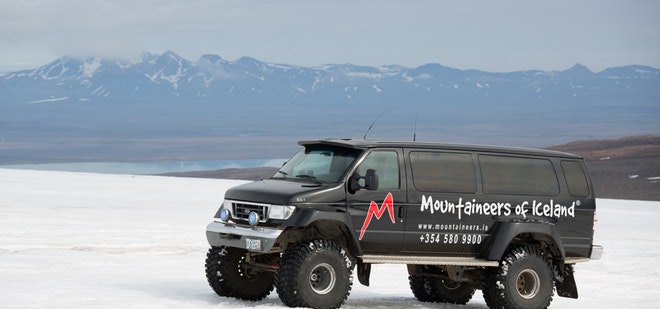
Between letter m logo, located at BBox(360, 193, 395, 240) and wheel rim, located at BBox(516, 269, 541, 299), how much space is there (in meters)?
2.16

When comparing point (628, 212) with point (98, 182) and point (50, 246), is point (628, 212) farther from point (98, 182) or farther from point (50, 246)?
point (50, 246)

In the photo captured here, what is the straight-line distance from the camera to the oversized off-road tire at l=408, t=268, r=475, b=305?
1636cm

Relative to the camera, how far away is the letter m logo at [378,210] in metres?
13.9

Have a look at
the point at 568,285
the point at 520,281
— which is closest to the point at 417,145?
the point at 520,281

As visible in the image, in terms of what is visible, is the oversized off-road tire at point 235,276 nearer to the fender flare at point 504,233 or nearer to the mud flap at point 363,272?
the mud flap at point 363,272

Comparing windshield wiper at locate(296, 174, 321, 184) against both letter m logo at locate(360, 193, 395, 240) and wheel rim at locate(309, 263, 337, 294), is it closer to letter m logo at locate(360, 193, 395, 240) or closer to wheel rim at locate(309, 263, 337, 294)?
letter m logo at locate(360, 193, 395, 240)

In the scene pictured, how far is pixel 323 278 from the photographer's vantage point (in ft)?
45.5

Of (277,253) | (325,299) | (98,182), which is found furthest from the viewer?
(98,182)

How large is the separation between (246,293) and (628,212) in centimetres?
3708

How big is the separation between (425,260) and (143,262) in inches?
309

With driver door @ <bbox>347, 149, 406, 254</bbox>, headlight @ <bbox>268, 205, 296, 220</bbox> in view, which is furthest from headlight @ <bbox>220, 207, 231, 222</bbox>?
driver door @ <bbox>347, 149, 406, 254</bbox>

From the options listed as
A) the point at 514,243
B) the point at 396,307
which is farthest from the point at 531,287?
the point at 396,307

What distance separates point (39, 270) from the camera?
18.4 m

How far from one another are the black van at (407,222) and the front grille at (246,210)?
0.05 ft
